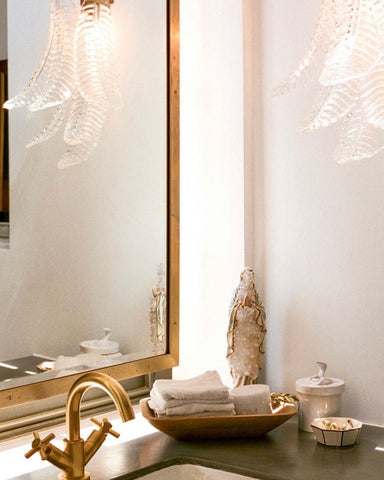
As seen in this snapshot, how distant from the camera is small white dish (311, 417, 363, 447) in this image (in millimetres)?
1626

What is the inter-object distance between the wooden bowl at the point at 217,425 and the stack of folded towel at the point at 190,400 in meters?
0.02

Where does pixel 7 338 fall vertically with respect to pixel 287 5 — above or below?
below

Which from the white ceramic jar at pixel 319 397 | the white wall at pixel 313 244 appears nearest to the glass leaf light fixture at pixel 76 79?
the white wall at pixel 313 244

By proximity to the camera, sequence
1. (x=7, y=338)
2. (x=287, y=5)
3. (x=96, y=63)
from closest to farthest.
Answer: (x=7, y=338), (x=96, y=63), (x=287, y=5)

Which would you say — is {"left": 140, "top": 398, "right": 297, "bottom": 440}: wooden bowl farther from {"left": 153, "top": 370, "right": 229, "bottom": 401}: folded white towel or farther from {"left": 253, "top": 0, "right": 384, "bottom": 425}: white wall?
{"left": 253, "top": 0, "right": 384, "bottom": 425}: white wall

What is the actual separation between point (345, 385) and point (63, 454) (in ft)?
2.62

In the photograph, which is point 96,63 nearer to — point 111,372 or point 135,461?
point 111,372

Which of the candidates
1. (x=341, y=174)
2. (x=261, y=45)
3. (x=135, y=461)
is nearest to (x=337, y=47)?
(x=341, y=174)

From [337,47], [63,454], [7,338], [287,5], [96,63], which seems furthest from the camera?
[287,5]

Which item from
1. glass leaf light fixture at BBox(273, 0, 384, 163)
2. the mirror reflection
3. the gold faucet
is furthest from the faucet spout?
glass leaf light fixture at BBox(273, 0, 384, 163)

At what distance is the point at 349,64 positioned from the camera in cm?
150

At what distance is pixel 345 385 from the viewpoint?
185 centimetres

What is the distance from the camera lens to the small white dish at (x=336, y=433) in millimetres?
1626

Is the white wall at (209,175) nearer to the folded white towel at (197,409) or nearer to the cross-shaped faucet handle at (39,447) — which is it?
the folded white towel at (197,409)
